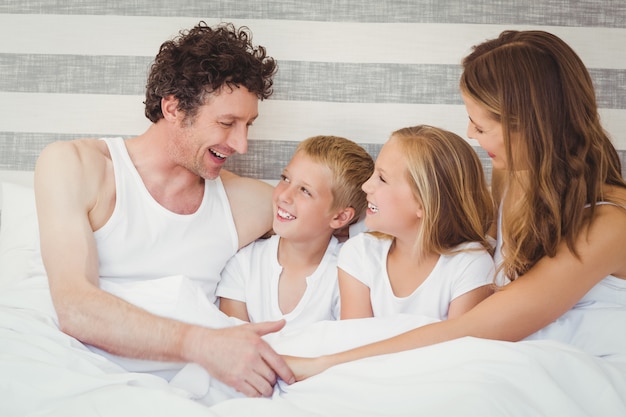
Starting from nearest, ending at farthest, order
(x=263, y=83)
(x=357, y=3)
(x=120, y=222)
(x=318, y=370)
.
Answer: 1. (x=318, y=370)
2. (x=120, y=222)
3. (x=263, y=83)
4. (x=357, y=3)

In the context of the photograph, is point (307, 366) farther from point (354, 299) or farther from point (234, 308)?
point (234, 308)

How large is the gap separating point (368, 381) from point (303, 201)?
0.77 metres

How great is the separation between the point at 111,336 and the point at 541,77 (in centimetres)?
117

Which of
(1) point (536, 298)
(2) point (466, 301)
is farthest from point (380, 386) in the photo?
(2) point (466, 301)

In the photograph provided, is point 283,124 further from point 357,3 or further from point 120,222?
point 120,222

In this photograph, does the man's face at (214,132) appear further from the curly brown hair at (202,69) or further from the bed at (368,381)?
the bed at (368,381)

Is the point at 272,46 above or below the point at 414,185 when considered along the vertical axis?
above

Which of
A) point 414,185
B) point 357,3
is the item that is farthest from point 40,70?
point 414,185

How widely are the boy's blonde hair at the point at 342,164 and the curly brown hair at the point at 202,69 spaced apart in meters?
0.23

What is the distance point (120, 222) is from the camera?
1798 millimetres

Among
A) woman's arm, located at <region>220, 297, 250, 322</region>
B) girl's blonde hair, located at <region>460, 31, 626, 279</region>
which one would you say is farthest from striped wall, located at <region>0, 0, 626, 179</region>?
girl's blonde hair, located at <region>460, 31, 626, 279</region>

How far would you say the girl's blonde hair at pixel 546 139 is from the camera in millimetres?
1487

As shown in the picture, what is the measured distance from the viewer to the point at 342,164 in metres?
1.95

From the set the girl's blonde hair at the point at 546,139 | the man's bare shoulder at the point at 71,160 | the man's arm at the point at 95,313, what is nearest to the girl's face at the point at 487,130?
the girl's blonde hair at the point at 546,139
